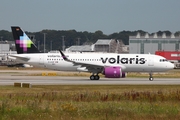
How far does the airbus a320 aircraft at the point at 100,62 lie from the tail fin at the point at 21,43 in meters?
0.54

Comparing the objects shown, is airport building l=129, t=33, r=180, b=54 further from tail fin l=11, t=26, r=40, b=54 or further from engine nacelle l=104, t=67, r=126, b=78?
engine nacelle l=104, t=67, r=126, b=78

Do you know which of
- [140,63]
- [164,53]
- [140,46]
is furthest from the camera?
[140,46]

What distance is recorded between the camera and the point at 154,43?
169500 mm

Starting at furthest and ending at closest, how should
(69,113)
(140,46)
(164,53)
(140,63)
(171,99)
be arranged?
1. (140,46)
2. (164,53)
3. (140,63)
4. (171,99)
5. (69,113)

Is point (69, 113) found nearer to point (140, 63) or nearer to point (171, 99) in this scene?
point (171, 99)

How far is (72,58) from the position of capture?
57250 millimetres

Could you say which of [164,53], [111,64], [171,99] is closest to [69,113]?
[171,99]

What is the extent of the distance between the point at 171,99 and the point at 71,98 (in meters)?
6.22

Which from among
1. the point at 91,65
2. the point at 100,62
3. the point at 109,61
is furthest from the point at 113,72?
the point at 100,62

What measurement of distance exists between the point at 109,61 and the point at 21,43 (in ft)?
38.4

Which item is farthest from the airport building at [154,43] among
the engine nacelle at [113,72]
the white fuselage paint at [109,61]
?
the engine nacelle at [113,72]

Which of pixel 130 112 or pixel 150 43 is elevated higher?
pixel 150 43

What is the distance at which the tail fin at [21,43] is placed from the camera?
193ft

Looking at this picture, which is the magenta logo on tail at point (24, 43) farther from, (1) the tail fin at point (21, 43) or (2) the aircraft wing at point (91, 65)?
(2) the aircraft wing at point (91, 65)
